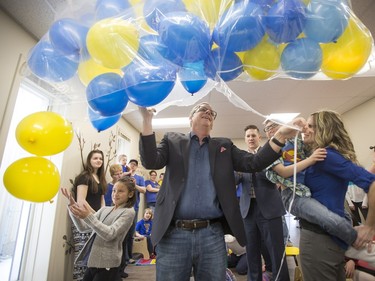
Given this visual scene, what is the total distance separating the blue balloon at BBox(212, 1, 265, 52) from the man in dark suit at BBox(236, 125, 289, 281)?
1.09 metres

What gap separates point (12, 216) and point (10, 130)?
783 millimetres

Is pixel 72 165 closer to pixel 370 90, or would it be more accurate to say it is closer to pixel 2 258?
pixel 2 258

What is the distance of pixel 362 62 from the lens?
861 millimetres

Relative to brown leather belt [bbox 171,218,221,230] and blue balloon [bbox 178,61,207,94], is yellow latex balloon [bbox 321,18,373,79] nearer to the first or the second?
blue balloon [bbox 178,61,207,94]

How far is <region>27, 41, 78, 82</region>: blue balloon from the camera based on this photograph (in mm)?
929

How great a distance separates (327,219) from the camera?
0.94m

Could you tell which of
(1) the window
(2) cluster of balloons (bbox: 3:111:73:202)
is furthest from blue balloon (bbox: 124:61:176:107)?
(1) the window

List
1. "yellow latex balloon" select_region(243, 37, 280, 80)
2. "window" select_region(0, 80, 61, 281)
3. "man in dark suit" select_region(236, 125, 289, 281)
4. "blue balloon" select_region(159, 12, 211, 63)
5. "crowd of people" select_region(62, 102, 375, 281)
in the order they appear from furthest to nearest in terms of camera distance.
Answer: "window" select_region(0, 80, 61, 281)
"man in dark suit" select_region(236, 125, 289, 281)
"crowd of people" select_region(62, 102, 375, 281)
"yellow latex balloon" select_region(243, 37, 280, 80)
"blue balloon" select_region(159, 12, 211, 63)

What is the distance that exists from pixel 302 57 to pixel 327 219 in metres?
0.68

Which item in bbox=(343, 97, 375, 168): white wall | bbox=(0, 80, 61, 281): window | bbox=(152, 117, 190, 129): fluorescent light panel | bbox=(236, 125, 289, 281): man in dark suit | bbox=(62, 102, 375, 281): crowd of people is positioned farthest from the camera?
bbox=(152, 117, 190, 129): fluorescent light panel

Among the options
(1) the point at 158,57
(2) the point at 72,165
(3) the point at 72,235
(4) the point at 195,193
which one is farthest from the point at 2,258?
(1) the point at 158,57

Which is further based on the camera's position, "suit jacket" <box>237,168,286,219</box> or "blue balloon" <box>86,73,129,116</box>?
"suit jacket" <box>237,168,286,219</box>

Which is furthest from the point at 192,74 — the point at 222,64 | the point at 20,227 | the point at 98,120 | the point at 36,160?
the point at 20,227

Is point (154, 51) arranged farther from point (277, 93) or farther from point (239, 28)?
point (277, 93)
